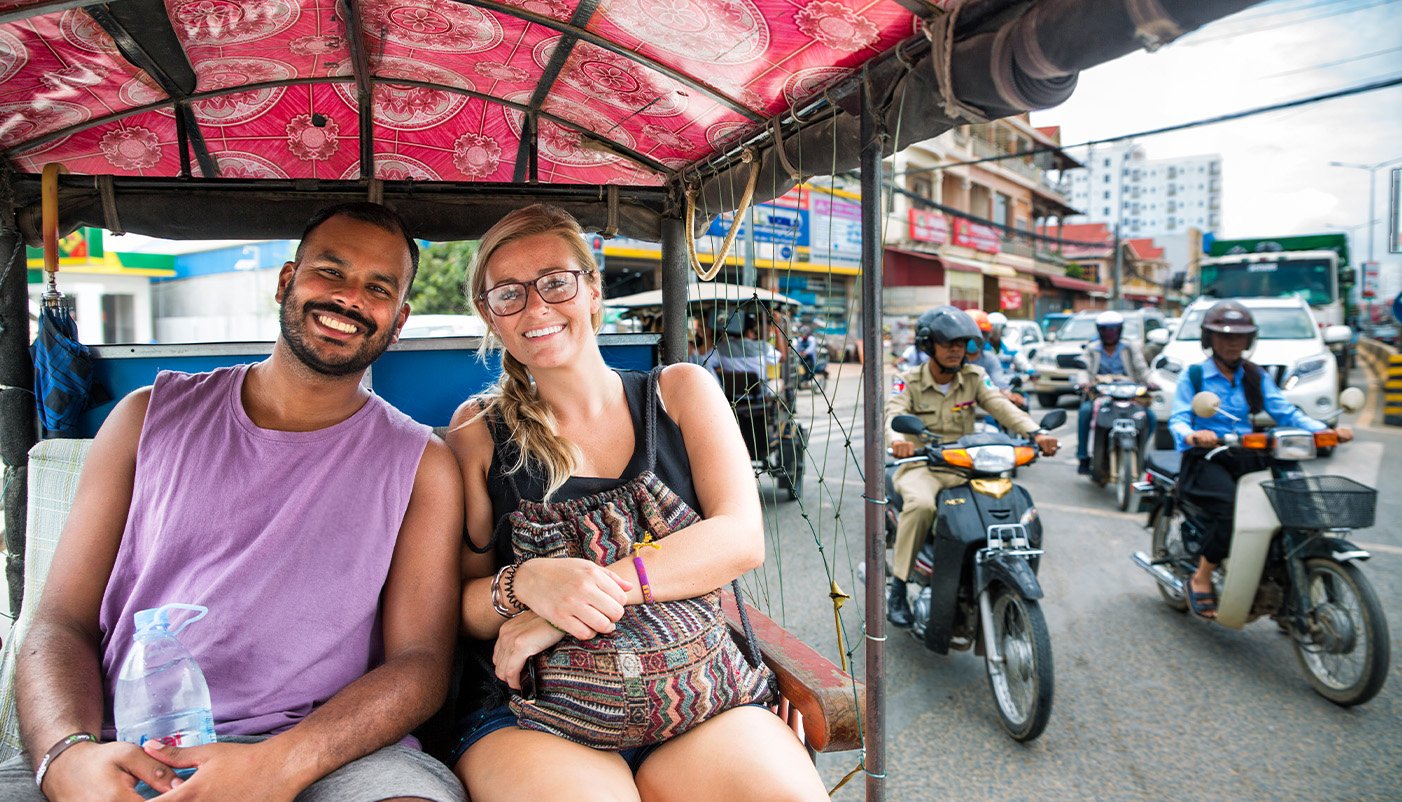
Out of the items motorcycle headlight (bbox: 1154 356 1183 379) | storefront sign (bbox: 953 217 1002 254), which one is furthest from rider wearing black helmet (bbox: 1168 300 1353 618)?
storefront sign (bbox: 953 217 1002 254)

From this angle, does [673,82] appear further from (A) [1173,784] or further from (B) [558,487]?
(A) [1173,784]

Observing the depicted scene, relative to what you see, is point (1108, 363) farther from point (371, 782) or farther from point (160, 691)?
point (160, 691)

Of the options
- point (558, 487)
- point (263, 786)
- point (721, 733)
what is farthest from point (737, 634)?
point (263, 786)

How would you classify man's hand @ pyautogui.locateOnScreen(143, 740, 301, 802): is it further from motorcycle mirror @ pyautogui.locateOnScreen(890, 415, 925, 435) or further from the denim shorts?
motorcycle mirror @ pyautogui.locateOnScreen(890, 415, 925, 435)

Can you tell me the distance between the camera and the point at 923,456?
13.7 ft

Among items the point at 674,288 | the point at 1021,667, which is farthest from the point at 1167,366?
the point at 674,288

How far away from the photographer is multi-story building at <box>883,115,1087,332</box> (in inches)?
1078

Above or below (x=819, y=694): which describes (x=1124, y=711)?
below

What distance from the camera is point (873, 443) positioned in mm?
2070

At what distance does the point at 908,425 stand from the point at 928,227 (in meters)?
25.5

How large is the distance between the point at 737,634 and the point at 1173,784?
202 centimetres

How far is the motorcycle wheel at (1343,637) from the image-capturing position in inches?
133

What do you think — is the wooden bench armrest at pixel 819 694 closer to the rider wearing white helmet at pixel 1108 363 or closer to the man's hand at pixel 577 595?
the man's hand at pixel 577 595

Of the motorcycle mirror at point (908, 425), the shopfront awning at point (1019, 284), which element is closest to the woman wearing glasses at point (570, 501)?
the motorcycle mirror at point (908, 425)
